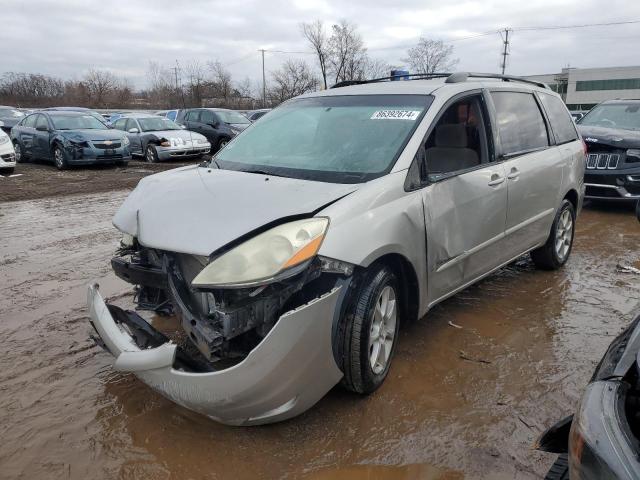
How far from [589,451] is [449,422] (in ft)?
4.43

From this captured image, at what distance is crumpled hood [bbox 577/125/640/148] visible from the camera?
7.73m

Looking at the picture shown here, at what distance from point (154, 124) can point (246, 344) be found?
1461 cm

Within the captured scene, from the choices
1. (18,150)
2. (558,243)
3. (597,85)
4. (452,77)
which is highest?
(597,85)

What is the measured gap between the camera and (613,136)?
8.01m

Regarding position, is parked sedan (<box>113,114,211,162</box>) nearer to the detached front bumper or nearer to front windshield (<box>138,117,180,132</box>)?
front windshield (<box>138,117,180,132</box>)

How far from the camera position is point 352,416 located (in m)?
2.78

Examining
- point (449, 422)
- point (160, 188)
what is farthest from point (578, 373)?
point (160, 188)

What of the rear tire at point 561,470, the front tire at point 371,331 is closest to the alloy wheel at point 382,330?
the front tire at point 371,331

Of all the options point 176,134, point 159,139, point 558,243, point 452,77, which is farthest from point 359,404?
point 176,134

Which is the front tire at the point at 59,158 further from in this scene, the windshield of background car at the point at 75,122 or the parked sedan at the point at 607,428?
the parked sedan at the point at 607,428

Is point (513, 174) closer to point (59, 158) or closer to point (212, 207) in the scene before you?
point (212, 207)

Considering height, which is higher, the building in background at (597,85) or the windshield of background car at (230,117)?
the building in background at (597,85)

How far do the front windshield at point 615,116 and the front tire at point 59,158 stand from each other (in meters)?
11.7

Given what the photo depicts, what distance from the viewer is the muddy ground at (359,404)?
7.98 feet
